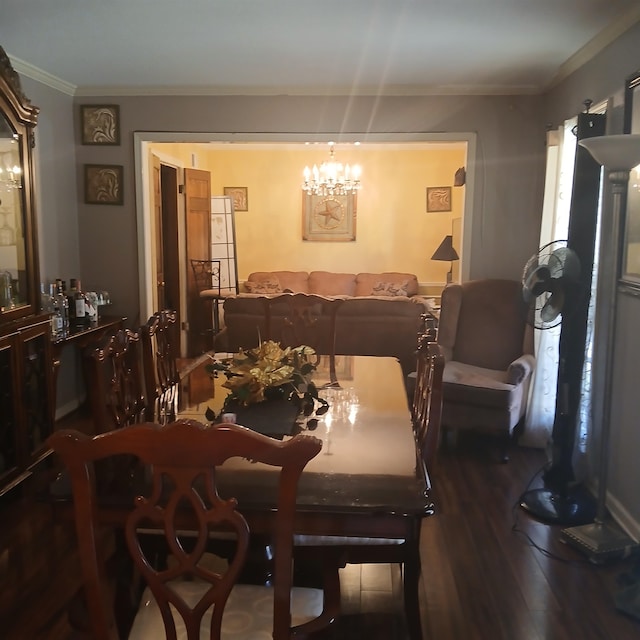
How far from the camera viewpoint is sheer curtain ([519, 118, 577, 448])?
3574mm

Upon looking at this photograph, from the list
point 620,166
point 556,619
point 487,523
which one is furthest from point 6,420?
point 620,166

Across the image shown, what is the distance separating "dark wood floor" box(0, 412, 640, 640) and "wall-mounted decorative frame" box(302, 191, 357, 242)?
17.6 ft

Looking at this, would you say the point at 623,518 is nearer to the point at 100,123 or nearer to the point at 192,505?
the point at 192,505

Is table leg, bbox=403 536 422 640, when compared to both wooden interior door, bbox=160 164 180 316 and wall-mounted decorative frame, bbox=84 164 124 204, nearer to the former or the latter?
wall-mounted decorative frame, bbox=84 164 124 204

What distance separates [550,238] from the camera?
3.76 meters

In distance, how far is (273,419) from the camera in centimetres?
200

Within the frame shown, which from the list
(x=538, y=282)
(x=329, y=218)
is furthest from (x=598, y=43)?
(x=329, y=218)

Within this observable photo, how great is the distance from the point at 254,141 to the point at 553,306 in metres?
2.64

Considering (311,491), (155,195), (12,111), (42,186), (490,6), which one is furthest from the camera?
(155,195)

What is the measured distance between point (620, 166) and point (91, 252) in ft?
12.4

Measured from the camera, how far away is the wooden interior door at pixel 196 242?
676 centimetres

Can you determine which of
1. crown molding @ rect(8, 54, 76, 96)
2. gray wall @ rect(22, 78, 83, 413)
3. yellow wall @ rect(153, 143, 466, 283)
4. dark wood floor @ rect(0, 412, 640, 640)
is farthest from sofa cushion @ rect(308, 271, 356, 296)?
dark wood floor @ rect(0, 412, 640, 640)

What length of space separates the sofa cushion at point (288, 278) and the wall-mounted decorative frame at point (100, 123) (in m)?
3.37

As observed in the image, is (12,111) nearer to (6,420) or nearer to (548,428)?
(6,420)
